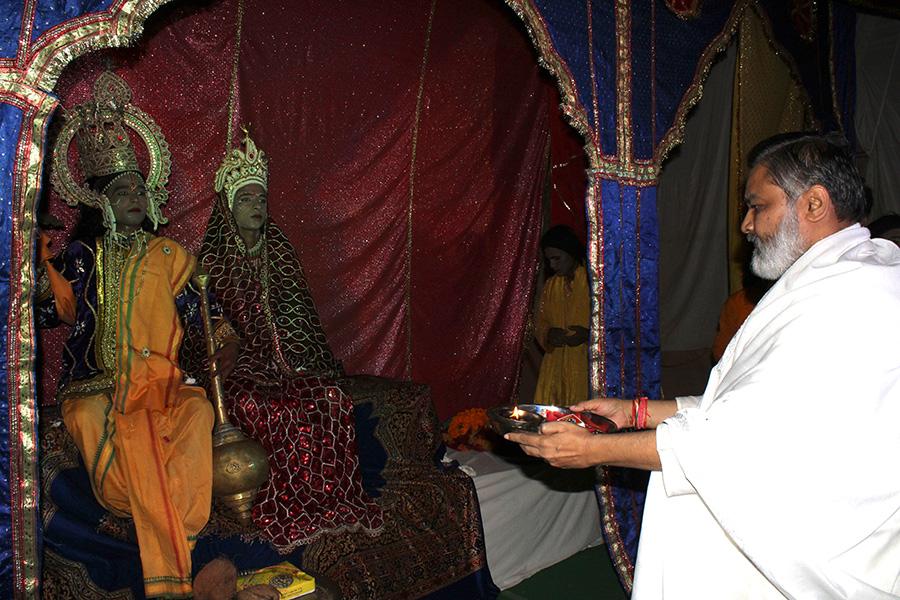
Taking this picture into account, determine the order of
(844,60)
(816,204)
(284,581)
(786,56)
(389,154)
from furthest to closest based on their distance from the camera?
(844,60), (389,154), (786,56), (284,581), (816,204)

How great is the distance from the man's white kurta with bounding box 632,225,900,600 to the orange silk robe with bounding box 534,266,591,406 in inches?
134

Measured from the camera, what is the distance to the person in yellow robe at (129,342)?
3.22 meters

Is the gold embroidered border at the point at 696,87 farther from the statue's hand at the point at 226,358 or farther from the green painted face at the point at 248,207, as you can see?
the statue's hand at the point at 226,358

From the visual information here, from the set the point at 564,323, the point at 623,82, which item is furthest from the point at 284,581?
the point at 564,323

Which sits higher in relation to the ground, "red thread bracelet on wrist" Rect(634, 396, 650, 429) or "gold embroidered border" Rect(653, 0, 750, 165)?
"gold embroidered border" Rect(653, 0, 750, 165)

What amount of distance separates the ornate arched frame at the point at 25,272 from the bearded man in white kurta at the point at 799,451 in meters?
1.71

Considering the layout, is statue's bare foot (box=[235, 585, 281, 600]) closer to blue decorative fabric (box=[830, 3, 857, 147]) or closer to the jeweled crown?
the jeweled crown

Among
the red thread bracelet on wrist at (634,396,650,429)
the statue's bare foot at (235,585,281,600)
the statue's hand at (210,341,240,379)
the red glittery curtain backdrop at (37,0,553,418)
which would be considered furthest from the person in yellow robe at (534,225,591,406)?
the statue's bare foot at (235,585,281,600)

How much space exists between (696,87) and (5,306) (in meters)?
3.57

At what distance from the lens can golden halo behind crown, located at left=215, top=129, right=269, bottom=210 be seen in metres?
4.25

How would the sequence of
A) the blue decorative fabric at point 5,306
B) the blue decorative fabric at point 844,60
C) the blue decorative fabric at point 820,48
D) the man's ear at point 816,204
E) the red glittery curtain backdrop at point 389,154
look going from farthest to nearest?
the blue decorative fabric at point 844,60 < the blue decorative fabric at point 820,48 < the red glittery curtain backdrop at point 389,154 < the blue decorative fabric at point 5,306 < the man's ear at point 816,204

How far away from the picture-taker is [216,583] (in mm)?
2512

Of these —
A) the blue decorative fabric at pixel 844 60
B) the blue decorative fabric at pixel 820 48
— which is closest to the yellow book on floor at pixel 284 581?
the blue decorative fabric at pixel 820 48

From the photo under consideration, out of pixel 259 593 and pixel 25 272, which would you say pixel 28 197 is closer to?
pixel 25 272
